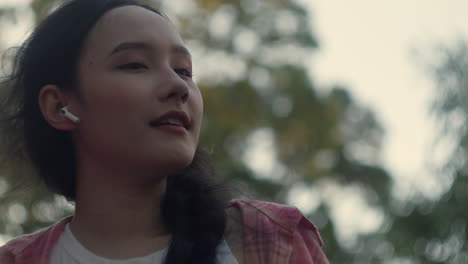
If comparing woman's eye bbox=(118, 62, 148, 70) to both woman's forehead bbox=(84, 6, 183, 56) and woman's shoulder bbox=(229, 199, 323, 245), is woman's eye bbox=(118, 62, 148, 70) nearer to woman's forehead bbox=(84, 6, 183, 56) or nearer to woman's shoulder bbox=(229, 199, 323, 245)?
woman's forehead bbox=(84, 6, 183, 56)

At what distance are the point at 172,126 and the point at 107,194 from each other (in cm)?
33

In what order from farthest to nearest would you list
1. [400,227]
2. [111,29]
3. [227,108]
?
[227,108], [400,227], [111,29]

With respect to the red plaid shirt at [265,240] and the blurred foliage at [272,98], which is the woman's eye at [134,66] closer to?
the red plaid shirt at [265,240]

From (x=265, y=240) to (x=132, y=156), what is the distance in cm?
49

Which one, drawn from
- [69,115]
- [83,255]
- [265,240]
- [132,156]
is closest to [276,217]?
[265,240]

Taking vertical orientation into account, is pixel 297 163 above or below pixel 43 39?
below

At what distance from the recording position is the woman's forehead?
119 inches

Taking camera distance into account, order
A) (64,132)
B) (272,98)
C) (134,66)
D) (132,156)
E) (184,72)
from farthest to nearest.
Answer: (272,98)
(64,132)
(184,72)
(134,66)
(132,156)

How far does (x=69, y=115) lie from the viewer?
3.06 metres

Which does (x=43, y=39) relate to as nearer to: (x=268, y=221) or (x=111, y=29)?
(x=111, y=29)

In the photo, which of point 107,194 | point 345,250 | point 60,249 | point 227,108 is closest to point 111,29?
point 107,194

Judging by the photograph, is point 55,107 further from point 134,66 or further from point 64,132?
point 134,66

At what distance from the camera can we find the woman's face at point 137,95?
2.85 m

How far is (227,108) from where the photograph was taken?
1697 cm
